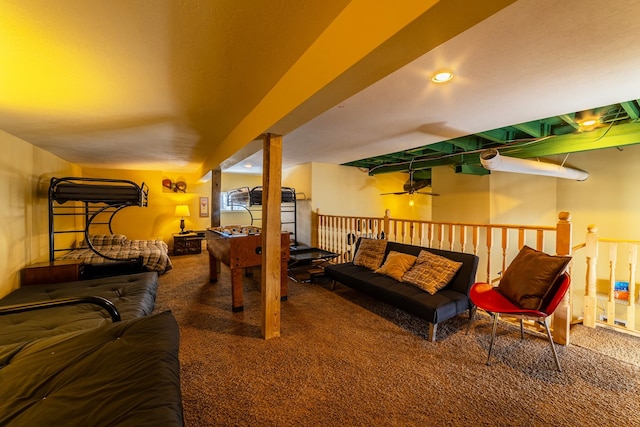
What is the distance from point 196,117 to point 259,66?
128 cm

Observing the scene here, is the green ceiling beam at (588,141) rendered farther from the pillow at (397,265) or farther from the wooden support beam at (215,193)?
the wooden support beam at (215,193)

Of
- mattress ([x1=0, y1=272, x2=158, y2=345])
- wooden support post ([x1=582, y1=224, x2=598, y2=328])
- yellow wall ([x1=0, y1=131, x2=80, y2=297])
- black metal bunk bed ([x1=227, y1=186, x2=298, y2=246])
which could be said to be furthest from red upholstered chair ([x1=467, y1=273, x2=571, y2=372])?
yellow wall ([x1=0, y1=131, x2=80, y2=297])

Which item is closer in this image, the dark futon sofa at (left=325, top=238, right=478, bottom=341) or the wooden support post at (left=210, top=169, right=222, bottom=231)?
the dark futon sofa at (left=325, top=238, right=478, bottom=341)

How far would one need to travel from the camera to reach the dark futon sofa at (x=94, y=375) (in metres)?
0.88

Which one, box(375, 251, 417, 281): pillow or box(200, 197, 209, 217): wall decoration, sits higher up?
box(200, 197, 209, 217): wall decoration

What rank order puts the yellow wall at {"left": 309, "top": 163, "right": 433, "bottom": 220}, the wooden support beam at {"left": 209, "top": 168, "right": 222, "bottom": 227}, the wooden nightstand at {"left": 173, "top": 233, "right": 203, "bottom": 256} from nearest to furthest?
the wooden support beam at {"left": 209, "top": 168, "right": 222, "bottom": 227} < the yellow wall at {"left": 309, "top": 163, "right": 433, "bottom": 220} < the wooden nightstand at {"left": 173, "top": 233, "right": 203, "bottom": 256}

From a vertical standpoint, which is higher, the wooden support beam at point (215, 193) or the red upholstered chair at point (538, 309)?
the wooden support beam at point (215, 193)

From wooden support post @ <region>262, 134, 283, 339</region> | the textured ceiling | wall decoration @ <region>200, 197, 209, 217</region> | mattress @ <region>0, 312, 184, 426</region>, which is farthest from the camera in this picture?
wall decoration @ <region>200, 197, 209, 217</region>

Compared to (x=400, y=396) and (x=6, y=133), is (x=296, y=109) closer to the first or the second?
(x=400, y=396)

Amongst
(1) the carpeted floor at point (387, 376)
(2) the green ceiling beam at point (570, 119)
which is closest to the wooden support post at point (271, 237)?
(1) the carpeted floor at point (387, 376)

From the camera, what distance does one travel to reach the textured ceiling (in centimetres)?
114

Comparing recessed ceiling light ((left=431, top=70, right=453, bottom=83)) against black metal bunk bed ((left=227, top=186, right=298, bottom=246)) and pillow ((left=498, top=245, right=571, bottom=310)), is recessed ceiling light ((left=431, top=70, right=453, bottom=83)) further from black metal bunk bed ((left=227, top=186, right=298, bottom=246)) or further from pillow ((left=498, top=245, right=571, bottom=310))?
black metal bunk bed ((left=227, top=186, right=298, bottom=246))

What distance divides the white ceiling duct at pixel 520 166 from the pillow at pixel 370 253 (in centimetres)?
182

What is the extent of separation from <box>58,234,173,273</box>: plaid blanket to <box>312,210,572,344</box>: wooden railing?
10.4 feet
